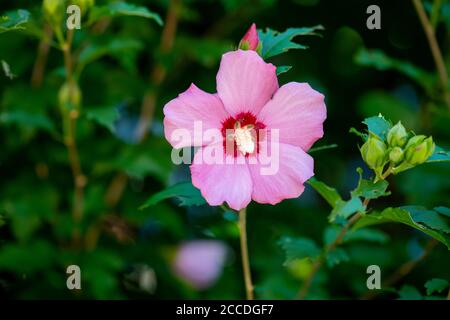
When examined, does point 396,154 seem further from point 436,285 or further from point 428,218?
point 436,285

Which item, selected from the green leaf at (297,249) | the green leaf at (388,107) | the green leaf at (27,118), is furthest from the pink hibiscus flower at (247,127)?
the green leaf at (388,107)

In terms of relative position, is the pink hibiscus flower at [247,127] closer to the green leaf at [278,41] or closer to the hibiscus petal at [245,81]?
the hibiscus petal at [245,81]

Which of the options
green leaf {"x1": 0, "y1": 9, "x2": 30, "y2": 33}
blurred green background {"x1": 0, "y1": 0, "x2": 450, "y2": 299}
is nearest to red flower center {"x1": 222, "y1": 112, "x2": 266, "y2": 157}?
green leaf {"x1": 0, "y1": 9, "x2": 30, "y2": 33}

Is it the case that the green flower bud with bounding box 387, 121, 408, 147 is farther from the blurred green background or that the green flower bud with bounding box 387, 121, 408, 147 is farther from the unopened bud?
the blurred green background

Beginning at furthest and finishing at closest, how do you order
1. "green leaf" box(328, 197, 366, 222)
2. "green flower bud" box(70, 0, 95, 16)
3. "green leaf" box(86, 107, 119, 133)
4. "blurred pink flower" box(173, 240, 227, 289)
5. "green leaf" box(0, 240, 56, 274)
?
"blurred pink flower" box(173, 240, 227, 289) → "green leaf" box(0, 240, 56, 274) → "green leaf" box(86, 107, 119, 133) → "green flower bud" box(70, 0, 95, 16) → "green leaf" box(328, 197, 366, 222)

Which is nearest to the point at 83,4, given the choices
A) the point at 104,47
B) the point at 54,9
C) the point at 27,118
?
the point at 54,9

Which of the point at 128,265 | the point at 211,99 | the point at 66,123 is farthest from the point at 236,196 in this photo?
the point at 128,265
